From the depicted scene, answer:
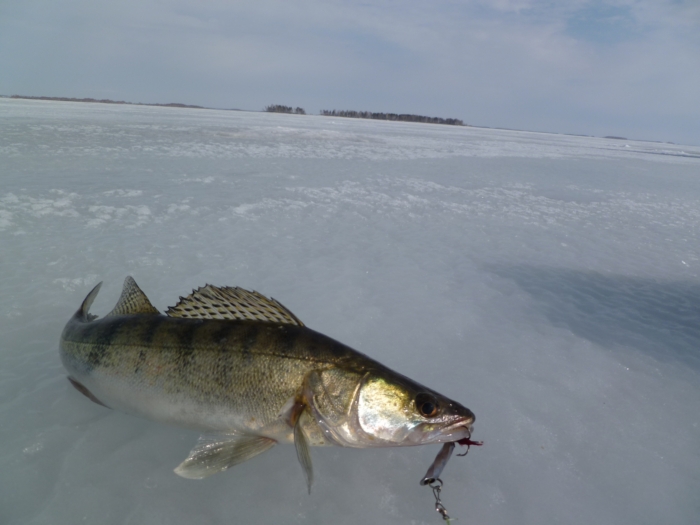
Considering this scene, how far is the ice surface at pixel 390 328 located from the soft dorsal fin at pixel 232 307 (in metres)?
0.67

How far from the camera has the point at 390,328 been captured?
3.37 m

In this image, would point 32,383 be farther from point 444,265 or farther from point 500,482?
point 444,265

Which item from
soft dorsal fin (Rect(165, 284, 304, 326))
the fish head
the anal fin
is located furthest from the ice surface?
soft dorsal fin (Rect(165, 284, 304, 326))

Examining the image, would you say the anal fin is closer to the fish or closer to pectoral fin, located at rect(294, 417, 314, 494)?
the fish

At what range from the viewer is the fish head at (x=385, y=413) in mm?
1793

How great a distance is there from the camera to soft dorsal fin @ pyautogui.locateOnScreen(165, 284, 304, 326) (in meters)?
2.15

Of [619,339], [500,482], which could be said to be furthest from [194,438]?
[619,339]

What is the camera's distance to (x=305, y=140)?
55.1ft

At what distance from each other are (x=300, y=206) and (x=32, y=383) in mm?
4565

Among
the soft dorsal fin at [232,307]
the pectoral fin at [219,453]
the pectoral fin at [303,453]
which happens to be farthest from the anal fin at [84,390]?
the pectoral fin at [303,453]

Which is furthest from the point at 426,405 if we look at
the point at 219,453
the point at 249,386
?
the point at 219,453

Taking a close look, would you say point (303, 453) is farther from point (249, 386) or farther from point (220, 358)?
point (220, 358)

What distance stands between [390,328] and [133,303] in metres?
1.84

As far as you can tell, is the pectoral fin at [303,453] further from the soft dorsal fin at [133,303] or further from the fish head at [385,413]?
the soft dorsal fin at [133,303]
